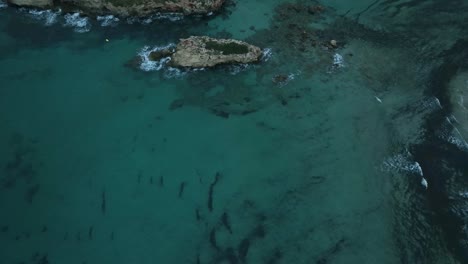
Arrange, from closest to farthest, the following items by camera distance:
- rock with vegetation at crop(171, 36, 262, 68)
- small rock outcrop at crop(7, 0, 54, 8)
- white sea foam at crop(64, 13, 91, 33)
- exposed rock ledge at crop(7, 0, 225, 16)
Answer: rock with vegetation at crop(171, 36, 262, 68) < white sea foam at crop(64, 13, 91, 33) < exposed rock ledge at crop(7, 0, 225, 16) < small rock outcrop at crop(7, 0, 54, 8)

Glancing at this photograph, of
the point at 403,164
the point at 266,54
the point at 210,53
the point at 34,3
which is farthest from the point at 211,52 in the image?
the point at 34,3

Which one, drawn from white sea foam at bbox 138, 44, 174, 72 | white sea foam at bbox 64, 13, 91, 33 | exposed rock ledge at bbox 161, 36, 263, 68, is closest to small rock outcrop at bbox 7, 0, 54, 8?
white sea foam at bbox 64, 13, 91, 33

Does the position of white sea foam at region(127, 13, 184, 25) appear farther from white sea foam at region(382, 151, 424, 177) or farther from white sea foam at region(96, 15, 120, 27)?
white sea foam at region(382, 151, 424, 177)

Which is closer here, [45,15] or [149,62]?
[149,62]

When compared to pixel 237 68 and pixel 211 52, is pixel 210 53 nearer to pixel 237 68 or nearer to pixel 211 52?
pixel 211 52

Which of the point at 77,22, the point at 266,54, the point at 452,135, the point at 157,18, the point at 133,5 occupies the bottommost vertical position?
the point at 452,135
